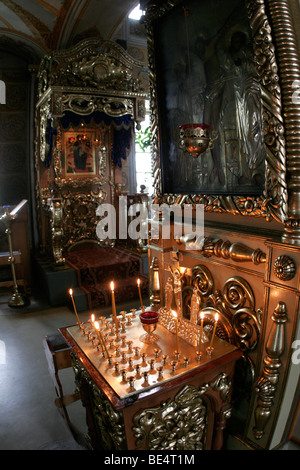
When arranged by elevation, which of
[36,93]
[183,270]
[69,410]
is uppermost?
[36,93]

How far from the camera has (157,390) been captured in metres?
1.46

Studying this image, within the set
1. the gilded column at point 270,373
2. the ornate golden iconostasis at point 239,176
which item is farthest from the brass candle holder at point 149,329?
the gilded column at point 270,373

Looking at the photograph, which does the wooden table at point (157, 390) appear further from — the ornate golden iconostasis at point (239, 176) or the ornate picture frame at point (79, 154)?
the ornate picture frame at point (79, 154)

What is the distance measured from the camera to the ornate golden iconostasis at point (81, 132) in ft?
16.6

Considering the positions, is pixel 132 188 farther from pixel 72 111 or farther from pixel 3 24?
pixel 3 24

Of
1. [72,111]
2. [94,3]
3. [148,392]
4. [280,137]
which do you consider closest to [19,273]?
[72,111]

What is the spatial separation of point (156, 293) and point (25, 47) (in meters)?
5.29

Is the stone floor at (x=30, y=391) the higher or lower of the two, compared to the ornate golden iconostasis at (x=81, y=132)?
lower

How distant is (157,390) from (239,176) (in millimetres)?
1091

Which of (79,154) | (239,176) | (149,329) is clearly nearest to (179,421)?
(149,329)

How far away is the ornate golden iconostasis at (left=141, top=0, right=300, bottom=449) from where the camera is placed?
1356 millimetres

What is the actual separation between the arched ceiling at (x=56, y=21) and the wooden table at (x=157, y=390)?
15.9ft

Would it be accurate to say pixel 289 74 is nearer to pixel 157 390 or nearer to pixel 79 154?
pixel 157 390

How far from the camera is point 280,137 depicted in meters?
1.35
